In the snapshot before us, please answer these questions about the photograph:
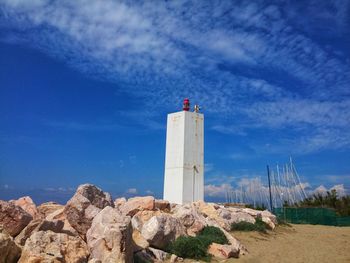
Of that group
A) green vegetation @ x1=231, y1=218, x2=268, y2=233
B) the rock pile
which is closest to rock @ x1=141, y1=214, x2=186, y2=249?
the rock pile

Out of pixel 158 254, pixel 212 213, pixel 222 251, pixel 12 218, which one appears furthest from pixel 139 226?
pixel 212 213

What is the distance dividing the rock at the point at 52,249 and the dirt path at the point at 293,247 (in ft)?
15.5

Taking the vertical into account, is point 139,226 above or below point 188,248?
above

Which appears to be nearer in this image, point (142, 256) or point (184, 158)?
point (142, 256)

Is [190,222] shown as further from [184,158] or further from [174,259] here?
[184,158]

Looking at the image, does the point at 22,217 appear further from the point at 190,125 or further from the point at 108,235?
the point at 190,125

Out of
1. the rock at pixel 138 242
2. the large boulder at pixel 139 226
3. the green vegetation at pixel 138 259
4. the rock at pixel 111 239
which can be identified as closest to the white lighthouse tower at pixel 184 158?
the large boulder at pixel 139 226

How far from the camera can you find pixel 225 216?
52.2 feet

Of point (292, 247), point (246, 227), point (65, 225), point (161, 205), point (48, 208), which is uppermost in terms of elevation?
point (161, 205)

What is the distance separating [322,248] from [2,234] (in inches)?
468

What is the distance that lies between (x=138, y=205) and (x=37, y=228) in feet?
15.2

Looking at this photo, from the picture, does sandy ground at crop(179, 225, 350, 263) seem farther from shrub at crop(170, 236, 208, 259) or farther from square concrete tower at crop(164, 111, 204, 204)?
square concrete tower at crop(164, 111, 204, 204)

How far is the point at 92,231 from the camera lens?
27.3 ft

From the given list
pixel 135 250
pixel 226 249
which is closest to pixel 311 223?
pixel 226 249
